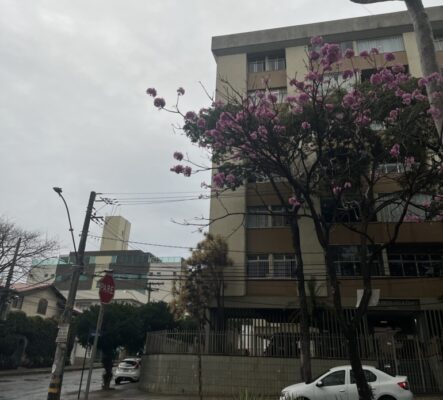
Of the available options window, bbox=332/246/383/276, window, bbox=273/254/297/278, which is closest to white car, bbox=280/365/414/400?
window, bbox=273/254/297/278

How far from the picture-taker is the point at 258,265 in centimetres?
2166

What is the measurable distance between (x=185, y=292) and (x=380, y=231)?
36.1 ft

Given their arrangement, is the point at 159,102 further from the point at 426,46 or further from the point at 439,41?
the point at 439,41

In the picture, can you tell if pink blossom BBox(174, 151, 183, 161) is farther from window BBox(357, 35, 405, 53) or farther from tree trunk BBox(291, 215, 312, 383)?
window BBox(357, 35, 405, 53)

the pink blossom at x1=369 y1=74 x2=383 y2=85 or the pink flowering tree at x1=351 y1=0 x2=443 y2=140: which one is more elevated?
the pink blossom at x1=369 y1=74 x2=383 y2=85

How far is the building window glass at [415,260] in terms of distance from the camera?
20.5 metres

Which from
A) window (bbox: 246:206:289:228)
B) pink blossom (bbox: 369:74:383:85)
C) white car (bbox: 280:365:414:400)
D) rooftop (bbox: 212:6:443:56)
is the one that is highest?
rooftop (bbox: 212:6:443:56)

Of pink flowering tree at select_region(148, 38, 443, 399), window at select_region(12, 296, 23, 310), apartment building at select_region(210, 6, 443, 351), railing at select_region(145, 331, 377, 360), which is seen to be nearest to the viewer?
pink flowering tree at select_region(148, 38, 443, 399)

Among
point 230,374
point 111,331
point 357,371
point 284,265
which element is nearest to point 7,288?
point 111,331

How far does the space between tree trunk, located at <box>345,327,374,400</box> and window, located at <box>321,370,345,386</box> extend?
3.39 metres

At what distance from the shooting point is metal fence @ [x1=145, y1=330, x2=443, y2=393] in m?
16.3

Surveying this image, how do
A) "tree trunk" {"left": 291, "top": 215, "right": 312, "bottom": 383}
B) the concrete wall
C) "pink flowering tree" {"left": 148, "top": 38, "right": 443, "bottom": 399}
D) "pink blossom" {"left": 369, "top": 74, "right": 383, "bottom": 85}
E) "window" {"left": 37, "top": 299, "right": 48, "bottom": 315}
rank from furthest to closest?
"window" {"left": 37, "top": 299, "right": 48, "bottom": 315}, the concrete wall, "tree trunk" {"left": 291, "top": 215, "right": 312, "bottom": 383}, "pink blossom" {"left": 369, "top": 74, "right": 383, "bottom": 85}, "pink flowering tree" {"left": 148, "top": 38, "right": 443, "bottom": 399}

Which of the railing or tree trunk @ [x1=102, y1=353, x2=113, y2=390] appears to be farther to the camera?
tree trunk @ [x1=102, y1=353, x2=113, y2=390]

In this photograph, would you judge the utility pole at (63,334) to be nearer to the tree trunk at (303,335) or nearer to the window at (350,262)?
the tree trunk at (303,335)
